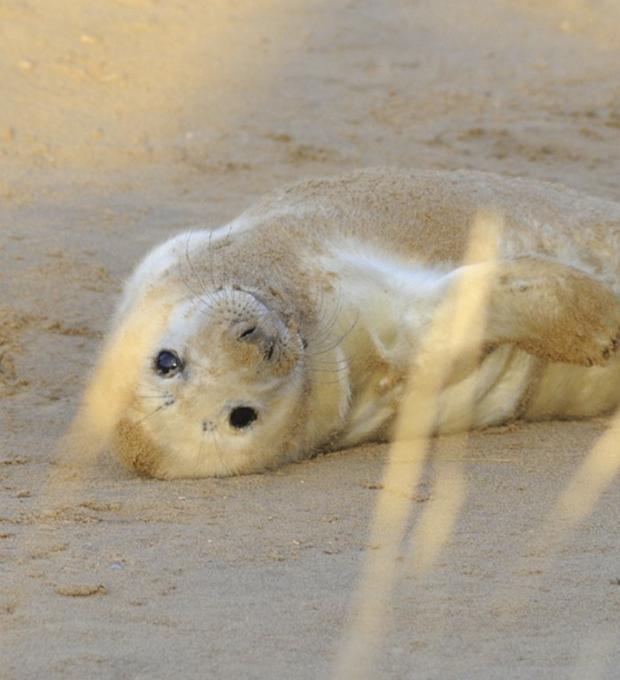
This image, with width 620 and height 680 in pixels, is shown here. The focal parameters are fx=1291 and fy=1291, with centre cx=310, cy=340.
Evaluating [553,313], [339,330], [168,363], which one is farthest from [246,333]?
[553,313]

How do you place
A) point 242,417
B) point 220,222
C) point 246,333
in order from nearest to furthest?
point 246,333
point 242,417
point 220,222

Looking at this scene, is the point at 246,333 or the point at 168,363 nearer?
the point at 246,333

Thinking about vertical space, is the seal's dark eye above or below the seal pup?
below

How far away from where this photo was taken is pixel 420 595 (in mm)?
3369

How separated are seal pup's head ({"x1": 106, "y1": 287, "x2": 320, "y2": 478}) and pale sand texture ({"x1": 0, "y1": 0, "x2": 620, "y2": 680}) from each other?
11 centimetres

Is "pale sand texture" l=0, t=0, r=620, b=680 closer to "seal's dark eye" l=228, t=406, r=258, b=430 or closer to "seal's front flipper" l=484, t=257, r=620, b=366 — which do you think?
"seal's dark eye" l=228, t=406, r=258, b=430

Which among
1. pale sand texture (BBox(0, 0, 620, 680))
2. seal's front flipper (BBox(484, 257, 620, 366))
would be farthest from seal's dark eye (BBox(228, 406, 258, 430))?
seal's front flipper (BBox(484, 257, 620, 366))

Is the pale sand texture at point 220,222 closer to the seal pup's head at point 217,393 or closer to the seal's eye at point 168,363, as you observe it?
the seal pup's head at point 217,393

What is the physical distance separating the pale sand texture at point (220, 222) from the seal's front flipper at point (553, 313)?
0.39m

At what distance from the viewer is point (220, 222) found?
7746 mm

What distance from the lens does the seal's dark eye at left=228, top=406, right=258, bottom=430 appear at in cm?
448

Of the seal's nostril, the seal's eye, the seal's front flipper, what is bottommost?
the seal's eye

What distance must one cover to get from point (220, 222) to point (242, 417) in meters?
3.39

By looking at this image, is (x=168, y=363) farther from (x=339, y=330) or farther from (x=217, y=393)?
(x=339, y=330)
